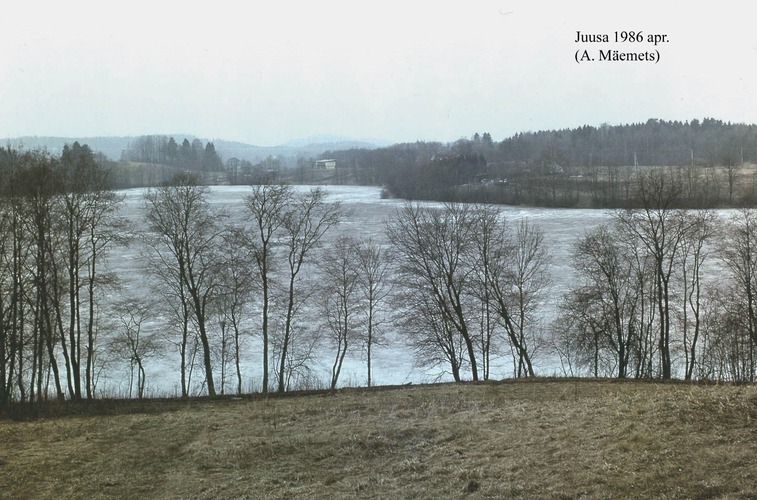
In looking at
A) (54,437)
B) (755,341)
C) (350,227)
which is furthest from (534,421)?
(350,227)

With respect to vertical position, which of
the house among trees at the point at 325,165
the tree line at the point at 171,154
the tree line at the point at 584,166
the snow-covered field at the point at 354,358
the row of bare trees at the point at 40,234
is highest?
the tree line at the point at 171,154

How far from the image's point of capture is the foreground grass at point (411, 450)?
655 cm

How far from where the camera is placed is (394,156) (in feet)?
267

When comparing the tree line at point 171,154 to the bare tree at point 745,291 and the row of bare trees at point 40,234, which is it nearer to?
the row of bare trees at point 40,234

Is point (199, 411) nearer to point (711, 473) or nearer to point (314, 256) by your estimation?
point (711, 473)

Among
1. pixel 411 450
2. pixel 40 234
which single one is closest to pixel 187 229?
pixel 40 234

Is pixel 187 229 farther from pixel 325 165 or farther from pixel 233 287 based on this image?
pixel 325 165

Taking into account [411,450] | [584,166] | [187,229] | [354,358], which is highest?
[584,166]

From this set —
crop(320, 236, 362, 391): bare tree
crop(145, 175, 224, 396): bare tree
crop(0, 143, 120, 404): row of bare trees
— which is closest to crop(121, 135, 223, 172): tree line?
crop(320, 236, 362, 391): bare tree

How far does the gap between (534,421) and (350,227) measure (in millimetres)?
33146

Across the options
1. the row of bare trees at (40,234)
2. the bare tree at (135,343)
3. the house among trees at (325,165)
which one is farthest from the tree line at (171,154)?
the row of bare trees at (40,234)

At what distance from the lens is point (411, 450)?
8.71 meters

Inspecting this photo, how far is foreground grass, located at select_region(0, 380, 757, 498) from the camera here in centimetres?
655

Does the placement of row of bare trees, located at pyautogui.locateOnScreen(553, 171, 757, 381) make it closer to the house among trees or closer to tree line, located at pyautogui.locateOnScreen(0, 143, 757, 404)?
tree line, located at pyautogui.locateOnScreen(0, 143, 757, 404)
